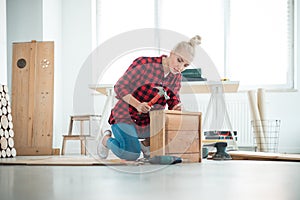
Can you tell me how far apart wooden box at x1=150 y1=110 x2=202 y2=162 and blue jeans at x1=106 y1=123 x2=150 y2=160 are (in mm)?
277

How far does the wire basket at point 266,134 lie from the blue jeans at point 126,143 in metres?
2.34

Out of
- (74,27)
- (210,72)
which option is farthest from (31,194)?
(74,27)

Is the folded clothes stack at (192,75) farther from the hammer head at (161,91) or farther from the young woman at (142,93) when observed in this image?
the hammer head at (161,91)

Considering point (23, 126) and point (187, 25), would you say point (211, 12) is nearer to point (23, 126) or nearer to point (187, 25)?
point (187, 25)

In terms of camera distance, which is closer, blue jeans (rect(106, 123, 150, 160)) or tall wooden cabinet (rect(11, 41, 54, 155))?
blue jeans (rect(106, 123, 150, 160))

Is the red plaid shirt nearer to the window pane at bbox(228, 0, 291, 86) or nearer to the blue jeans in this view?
the blue jeans

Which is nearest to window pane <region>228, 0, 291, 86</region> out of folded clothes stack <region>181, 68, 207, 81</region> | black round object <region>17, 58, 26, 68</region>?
folded clothes stack <region>181, 68, 207, 81</region>

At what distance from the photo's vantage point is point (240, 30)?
522cm

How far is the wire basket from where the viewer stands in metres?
4.45

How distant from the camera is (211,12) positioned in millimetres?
5270

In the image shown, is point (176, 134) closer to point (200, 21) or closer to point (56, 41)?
point (200, 21)

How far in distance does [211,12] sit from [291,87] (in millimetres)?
1339

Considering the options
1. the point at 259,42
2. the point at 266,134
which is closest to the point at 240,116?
the point at 266,134

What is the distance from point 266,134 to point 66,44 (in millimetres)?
2814
